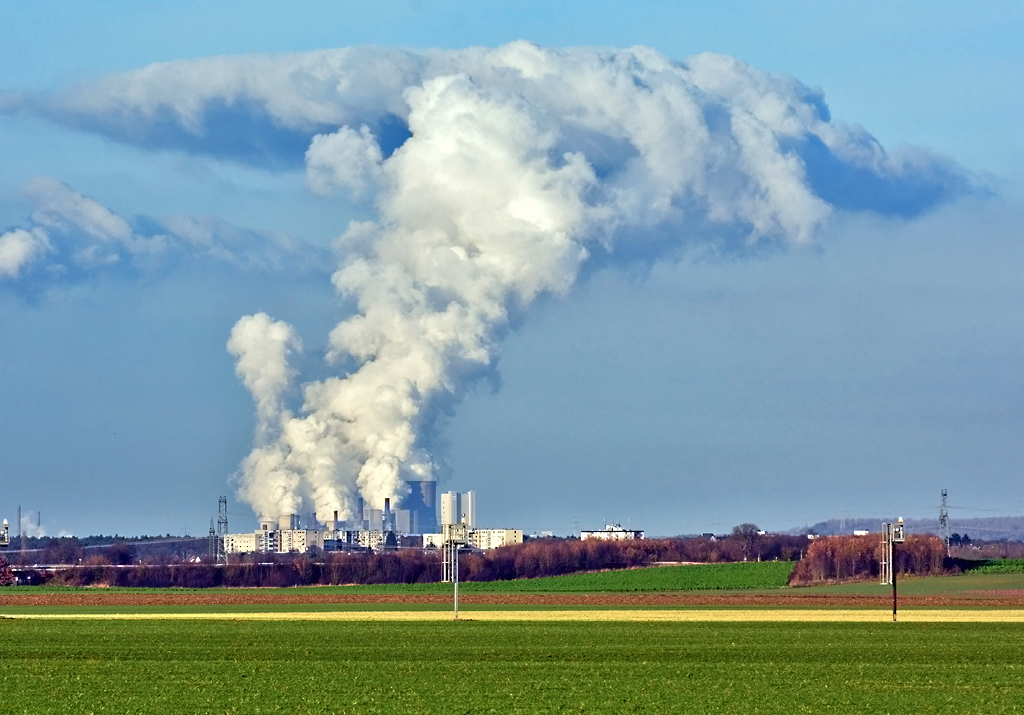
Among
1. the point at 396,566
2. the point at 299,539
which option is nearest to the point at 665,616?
the point at 396,566

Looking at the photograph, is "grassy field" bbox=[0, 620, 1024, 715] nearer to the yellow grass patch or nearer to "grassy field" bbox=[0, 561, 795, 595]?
the yellow grass patch

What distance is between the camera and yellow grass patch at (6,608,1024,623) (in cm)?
5853

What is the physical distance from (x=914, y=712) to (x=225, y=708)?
1241 centimetres

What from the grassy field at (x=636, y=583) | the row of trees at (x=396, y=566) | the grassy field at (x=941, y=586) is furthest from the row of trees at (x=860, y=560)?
the row of trees at (x=396, y=566)

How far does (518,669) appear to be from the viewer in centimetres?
3516

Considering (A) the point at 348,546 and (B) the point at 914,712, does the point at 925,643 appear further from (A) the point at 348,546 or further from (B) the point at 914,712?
(A) the point at 348,546

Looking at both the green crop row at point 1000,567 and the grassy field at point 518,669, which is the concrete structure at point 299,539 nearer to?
the green crop row at point 1000,567

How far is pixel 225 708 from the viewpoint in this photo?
27.2 meters

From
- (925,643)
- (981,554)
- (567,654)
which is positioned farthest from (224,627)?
(981,554)

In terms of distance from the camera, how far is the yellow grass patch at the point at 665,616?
5853cm

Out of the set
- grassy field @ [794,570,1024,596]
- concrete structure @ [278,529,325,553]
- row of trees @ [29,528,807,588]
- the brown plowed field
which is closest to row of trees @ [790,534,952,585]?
grassy field @ [794,570,1024,596]

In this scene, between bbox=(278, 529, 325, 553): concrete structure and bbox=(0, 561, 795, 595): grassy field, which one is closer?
bbox=(0, 561, 795, 595): grassy field

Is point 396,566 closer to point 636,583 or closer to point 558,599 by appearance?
point 636,583

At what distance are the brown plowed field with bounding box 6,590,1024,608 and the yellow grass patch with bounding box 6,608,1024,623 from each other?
292 inches
